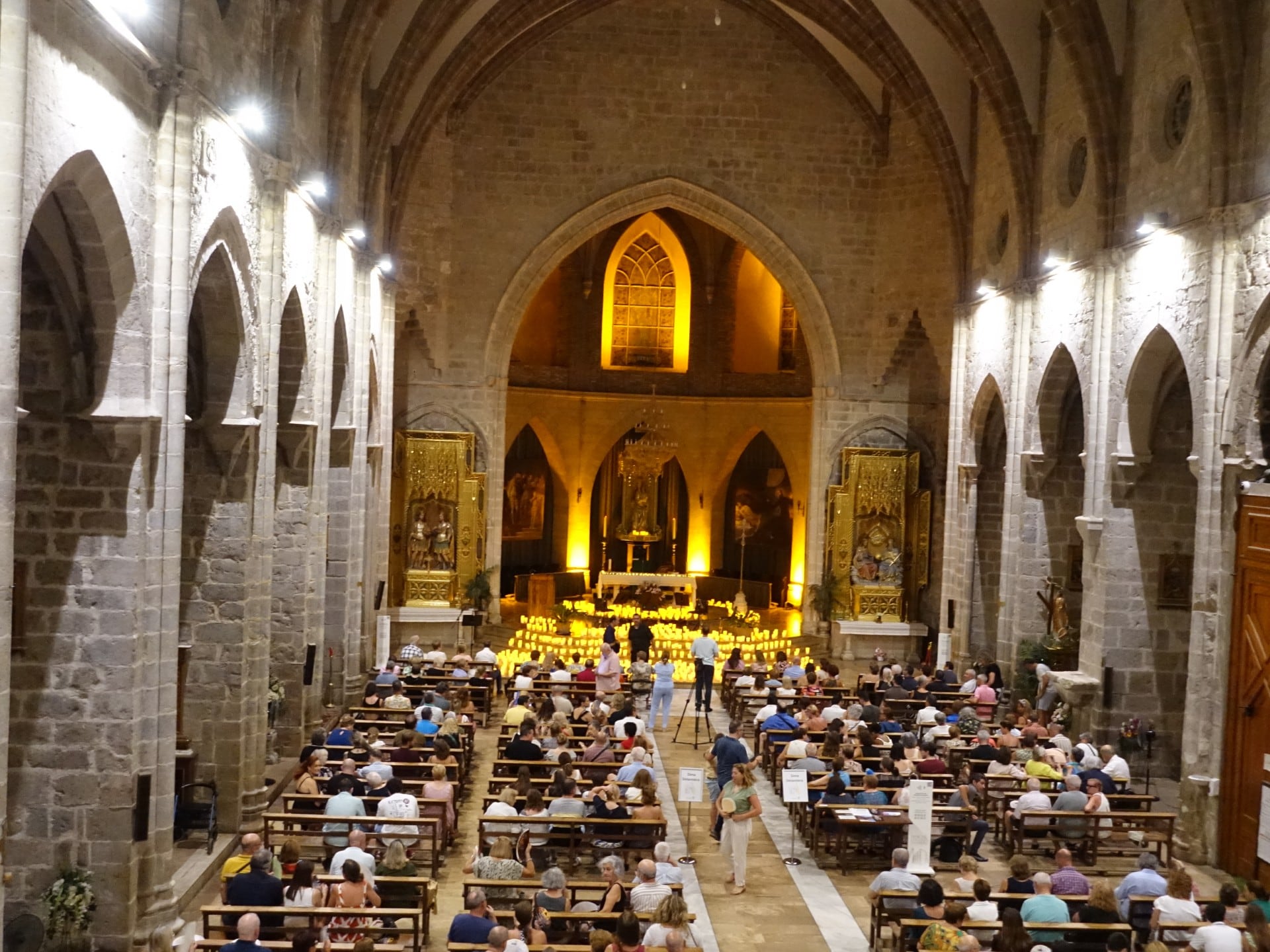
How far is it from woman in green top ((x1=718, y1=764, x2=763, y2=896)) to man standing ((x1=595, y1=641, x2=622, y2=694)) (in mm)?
6398

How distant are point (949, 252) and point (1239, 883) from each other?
1613cm

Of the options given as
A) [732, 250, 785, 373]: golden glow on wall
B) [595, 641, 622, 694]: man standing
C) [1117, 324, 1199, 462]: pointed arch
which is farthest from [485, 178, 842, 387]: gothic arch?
[1117, 324, 1199, 462]: pointed arch

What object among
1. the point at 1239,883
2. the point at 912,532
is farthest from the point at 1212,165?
the point at 912,532

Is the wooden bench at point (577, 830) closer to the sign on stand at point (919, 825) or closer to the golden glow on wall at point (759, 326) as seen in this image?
the sign on stand at point (919, 825)

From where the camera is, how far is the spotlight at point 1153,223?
1599 centimetres

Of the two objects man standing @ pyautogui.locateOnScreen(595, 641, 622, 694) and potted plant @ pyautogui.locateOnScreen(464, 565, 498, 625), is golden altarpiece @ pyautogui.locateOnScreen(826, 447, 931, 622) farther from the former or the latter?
man standing @ pyautogui.locateOnScreen(595, 641, 622, 694)

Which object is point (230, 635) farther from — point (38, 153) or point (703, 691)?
point (703, 691)

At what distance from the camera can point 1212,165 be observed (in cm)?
1431

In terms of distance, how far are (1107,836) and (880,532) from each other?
46.1 feet

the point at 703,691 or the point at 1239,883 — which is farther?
the point at 703,691

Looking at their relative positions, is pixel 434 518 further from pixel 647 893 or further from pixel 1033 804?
pixel 647 893

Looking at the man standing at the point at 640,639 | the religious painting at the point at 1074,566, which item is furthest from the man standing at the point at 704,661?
the religious painting at the point at 1074,566

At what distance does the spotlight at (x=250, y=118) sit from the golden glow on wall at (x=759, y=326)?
22.2m

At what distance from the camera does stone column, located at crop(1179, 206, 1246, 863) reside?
13992mm
